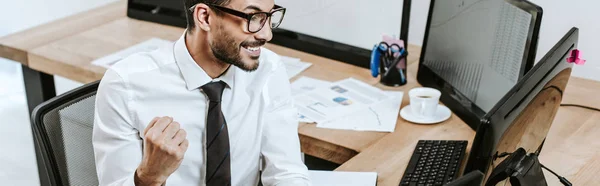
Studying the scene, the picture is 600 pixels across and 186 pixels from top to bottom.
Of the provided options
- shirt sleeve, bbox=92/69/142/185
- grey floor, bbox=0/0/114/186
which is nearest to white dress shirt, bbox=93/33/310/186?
shirt sleeve, bbox=92/69/142/185

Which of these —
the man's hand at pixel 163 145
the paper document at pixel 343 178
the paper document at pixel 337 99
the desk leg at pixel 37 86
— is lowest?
the desk leg at pixel 37 86

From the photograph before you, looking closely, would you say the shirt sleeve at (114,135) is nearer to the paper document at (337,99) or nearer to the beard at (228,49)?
the beard at (228,49)

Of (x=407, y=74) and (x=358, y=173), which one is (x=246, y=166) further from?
(x=407, y=74)

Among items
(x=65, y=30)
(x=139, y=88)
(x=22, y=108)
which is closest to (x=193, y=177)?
(x=139, y=88)

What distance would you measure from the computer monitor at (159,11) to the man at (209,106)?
1.13 m

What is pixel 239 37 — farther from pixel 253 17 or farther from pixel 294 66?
pixel 294 66

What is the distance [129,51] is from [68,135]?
3.29 ft

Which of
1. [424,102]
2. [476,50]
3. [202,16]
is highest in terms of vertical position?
[202,16]

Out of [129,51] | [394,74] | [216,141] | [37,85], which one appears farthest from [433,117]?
[37,85]

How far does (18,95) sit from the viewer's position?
13.1 ft

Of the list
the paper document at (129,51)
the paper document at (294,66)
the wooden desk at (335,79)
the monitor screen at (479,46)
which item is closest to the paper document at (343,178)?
the wooden desk at (335,79)

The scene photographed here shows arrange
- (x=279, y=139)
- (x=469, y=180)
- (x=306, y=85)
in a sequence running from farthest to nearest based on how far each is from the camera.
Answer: (x=306, y=85)
(x=279, y=139)
(x=469, y=180)

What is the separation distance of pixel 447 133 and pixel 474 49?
0.79 ft

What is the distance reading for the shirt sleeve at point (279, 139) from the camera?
1.79 m
